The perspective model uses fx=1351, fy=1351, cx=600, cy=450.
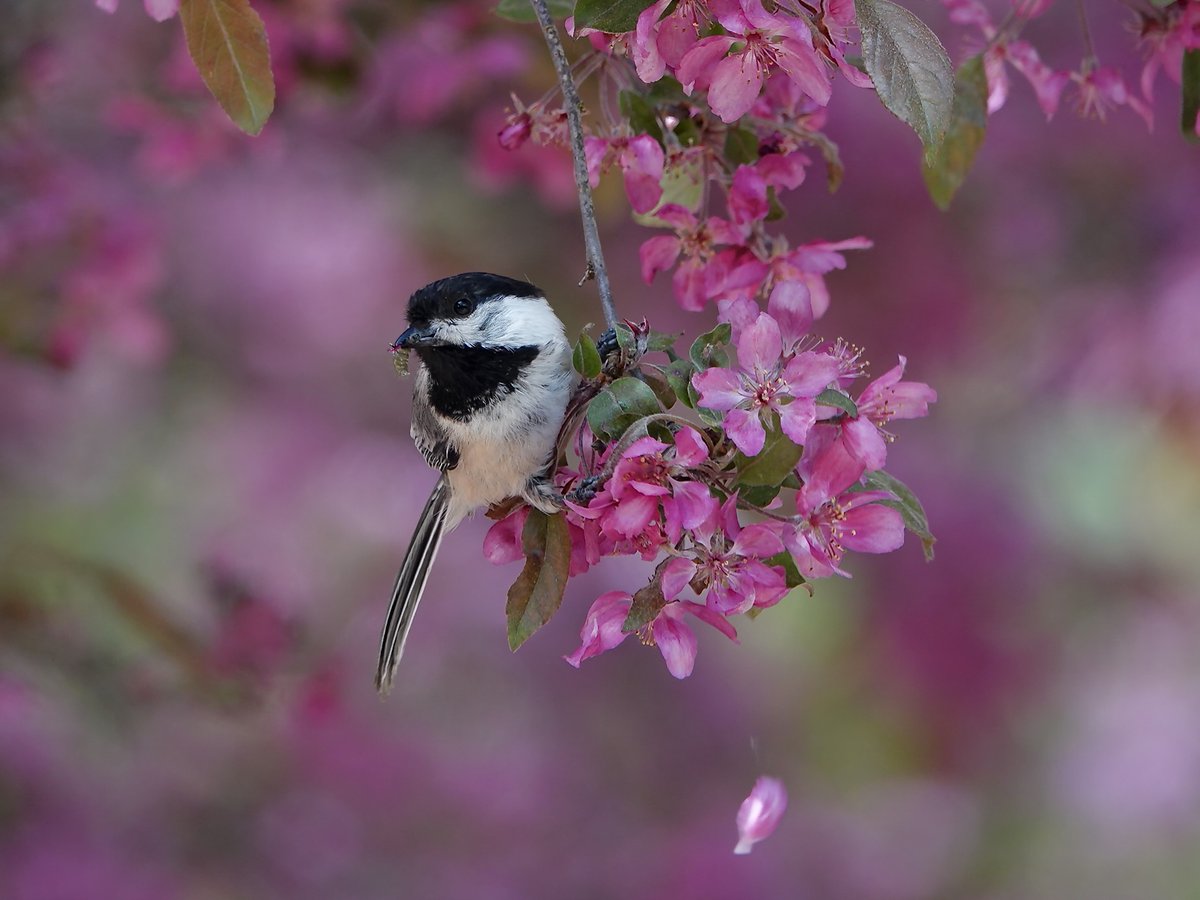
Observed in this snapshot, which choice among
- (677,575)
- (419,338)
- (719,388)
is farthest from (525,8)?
(677,575)

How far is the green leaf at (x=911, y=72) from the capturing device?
1.00m

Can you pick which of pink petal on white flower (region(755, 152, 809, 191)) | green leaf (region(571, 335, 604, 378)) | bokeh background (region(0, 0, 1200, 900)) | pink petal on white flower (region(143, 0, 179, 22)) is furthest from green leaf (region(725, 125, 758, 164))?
bokeh background (region(0, 0, 1200, 900))

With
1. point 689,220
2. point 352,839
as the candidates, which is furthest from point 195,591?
point 689,220

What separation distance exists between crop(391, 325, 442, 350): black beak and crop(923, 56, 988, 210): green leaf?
569 millimetres

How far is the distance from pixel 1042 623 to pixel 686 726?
1.00 meters

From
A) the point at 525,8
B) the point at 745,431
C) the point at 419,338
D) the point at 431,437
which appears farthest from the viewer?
the point at 431,437

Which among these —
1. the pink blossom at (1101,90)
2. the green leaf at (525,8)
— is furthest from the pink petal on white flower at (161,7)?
the pink blossom at (1101,90)

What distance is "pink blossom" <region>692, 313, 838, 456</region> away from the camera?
39.1 inches

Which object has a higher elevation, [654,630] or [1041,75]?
[1041,75]

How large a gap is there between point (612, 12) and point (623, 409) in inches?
12.4

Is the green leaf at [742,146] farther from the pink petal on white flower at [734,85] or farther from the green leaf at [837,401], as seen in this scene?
the green leaf at [837,401]

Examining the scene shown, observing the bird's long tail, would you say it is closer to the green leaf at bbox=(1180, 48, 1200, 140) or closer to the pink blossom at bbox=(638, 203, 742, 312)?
the pink blossom at bbox=(638, 203, 742, 312)

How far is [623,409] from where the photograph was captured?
1.07m

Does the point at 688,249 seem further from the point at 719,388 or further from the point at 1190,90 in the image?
the point at 1190,90
